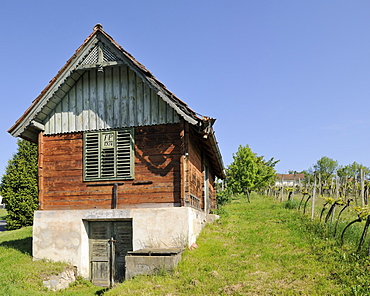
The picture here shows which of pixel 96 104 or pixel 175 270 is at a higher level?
pixel 96 104

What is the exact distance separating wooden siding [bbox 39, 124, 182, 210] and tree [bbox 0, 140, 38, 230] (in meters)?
16.7

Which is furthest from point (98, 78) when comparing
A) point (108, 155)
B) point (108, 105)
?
point (108, 155)

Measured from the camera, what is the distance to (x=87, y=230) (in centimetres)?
1405

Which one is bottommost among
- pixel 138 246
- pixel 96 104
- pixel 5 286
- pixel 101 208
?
pixel 5 286

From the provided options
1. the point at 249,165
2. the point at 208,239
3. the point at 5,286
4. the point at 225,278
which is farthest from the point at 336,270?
the point at 249,165

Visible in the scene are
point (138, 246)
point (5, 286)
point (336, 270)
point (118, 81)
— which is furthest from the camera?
point (118, 81)

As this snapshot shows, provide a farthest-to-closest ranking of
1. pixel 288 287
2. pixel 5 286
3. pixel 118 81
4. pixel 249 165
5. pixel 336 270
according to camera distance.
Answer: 1. pixel 249 165
2. pixel 118 81
3. pixel 5 286
4. pixel 336 270
5. pixel 288 287

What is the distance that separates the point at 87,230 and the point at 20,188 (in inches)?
719

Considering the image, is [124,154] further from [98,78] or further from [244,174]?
[244,174]

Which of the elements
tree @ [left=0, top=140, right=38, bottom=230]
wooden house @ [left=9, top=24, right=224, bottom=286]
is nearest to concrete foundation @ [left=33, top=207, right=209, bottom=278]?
wooden house @ [left=9, top=24, right=224, bottom=286]

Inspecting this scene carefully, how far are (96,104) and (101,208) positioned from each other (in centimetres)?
374

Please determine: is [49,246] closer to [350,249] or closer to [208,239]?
[208,239]

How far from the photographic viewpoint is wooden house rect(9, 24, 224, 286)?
1305 centimetres

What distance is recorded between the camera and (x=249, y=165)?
3584 centimetres
